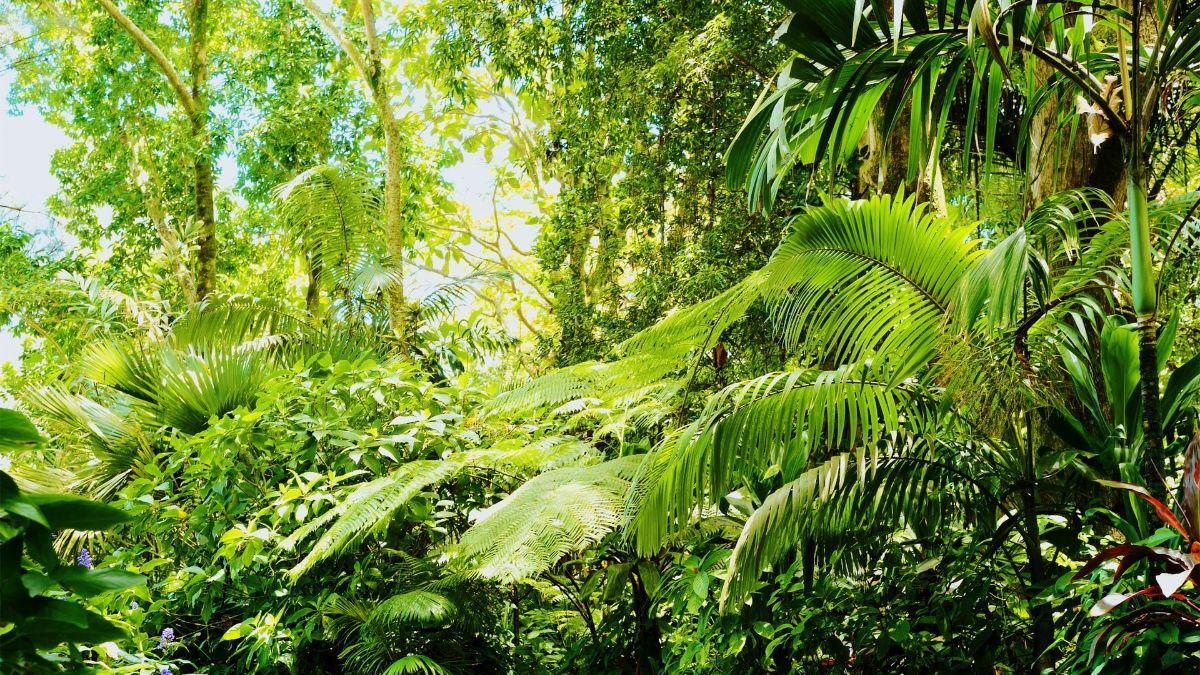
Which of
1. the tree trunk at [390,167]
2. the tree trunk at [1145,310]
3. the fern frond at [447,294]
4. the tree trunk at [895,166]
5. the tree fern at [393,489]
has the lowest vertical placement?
the tree fern at [393,489]

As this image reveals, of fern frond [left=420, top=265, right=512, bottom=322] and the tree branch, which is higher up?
the tree branch

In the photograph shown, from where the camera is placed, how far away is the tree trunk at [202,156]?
10555 mm

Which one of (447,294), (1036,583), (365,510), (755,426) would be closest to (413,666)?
(365,510)

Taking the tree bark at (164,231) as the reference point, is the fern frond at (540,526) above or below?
below

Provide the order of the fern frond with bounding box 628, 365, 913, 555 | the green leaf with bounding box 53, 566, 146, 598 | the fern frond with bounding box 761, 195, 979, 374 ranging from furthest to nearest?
the fern frond with bounding box 761, 195, 979, 374, the fern frond with bounding box 628, 365, 913, 555, the green leaf with bounding box 53, 566, 146, 598

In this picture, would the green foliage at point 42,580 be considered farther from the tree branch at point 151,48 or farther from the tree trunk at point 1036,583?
the tree branch at point 151,48

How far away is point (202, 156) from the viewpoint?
35.2 feet

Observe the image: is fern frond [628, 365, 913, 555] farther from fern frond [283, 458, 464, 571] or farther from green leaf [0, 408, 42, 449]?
green leaf [0, 408, 42, 449]

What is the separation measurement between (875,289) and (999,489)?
0.74m

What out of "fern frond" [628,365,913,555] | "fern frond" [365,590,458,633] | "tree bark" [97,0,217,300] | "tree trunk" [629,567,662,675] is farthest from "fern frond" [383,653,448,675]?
"tree bark" [97,0,217,300]

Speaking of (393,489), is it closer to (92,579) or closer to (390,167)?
(92,579)

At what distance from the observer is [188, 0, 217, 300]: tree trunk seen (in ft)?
34.6

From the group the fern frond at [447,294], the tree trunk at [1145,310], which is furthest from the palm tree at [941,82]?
the fern frond at [447,294]

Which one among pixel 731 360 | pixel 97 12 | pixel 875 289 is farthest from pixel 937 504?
pixel 97 12
